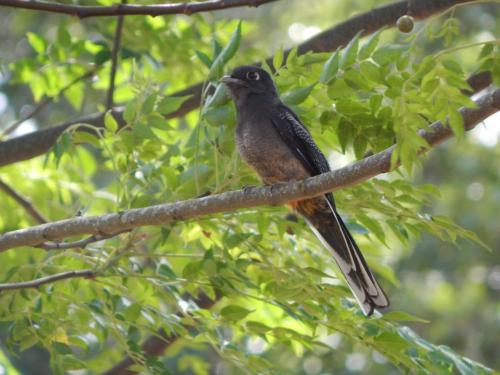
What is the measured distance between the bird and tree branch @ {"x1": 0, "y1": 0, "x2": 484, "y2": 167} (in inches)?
32.6

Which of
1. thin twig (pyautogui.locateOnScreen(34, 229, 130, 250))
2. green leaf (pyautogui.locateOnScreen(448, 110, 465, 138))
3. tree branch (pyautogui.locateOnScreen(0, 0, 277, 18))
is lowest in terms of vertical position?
thin twig (pyautogui.locateOnScreen(34, 229, 130, 250))

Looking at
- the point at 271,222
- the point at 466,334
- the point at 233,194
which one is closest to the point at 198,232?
the point at 271,222

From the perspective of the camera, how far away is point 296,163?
18.7 ft

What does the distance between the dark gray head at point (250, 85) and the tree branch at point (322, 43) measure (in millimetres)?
518

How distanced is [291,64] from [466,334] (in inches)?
389

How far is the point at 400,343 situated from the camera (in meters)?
4.84

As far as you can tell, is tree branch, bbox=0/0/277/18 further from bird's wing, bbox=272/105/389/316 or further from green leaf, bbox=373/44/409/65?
bird's wing, bbox=272/105/389/316

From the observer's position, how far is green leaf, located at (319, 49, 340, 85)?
15.2ft

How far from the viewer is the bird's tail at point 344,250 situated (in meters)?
5.23

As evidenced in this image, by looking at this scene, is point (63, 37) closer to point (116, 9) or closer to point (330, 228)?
point (116, 9)

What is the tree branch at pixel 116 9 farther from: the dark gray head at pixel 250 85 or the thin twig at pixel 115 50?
the thin twig at pixel 115 50

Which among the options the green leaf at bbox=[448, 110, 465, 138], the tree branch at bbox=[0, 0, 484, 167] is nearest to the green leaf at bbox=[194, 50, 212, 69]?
the tree branch at bbox=[0, 0, 484, 167]

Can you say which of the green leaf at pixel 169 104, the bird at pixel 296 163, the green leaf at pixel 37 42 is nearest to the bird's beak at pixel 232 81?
the bird at pixel 296 163

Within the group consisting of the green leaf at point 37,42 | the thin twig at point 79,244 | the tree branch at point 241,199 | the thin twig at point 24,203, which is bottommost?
the thin twig at point 24,203
